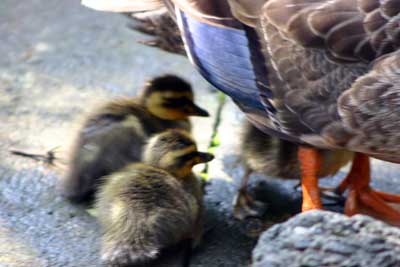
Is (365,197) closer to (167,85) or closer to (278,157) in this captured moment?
(278,157)

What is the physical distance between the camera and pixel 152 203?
2.62m

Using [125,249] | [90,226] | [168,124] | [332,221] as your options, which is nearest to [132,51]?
[168,124]

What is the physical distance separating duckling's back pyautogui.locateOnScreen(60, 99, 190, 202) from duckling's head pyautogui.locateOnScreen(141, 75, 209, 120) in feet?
0.28

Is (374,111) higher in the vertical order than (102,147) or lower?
higher

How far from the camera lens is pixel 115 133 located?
9.49ft

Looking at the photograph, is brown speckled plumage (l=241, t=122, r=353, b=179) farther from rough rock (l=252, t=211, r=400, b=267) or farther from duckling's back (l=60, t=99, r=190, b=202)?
rough rock (l=252, t=211, r=400, b=267)

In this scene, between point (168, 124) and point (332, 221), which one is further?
point (168, 124)

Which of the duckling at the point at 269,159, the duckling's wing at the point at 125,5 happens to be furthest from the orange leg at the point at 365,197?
the duckling's wing at the point at 125,5

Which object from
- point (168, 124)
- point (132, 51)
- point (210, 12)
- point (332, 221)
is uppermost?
point (210, 12)

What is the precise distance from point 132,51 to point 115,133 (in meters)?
1.27

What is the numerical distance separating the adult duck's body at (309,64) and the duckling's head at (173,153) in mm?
214

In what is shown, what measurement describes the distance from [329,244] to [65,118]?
1.63 metres

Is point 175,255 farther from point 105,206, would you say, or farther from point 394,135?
point 394,135

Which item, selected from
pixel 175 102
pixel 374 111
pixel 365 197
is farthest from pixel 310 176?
pixel 175 102
